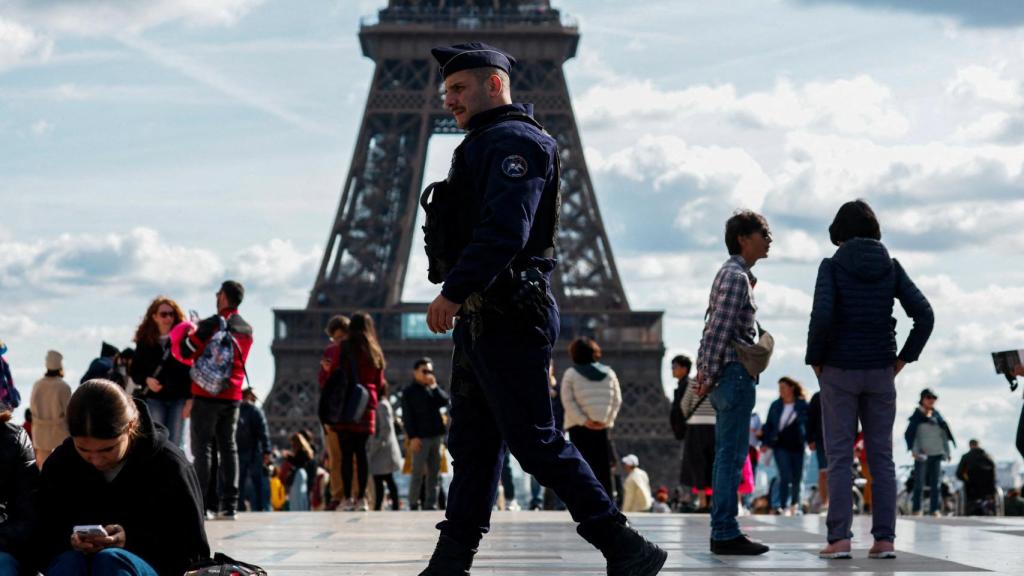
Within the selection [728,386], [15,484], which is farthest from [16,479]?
[728,386]

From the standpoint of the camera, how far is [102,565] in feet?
16.1

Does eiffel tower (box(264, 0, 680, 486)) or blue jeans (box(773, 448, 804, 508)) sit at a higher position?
eiffel tower (box(264, 0, 680, 486))

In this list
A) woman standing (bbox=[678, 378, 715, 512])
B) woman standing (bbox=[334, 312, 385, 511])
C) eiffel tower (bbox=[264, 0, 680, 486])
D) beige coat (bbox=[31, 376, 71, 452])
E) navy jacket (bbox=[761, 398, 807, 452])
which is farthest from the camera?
eiffel tower (bbox=[264, 0, 680, 486])

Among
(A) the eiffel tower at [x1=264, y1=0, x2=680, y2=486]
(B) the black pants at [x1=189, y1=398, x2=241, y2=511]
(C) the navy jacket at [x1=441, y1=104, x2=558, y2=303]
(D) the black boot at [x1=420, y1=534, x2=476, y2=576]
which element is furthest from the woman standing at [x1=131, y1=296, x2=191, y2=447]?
(A) the eiffel tower at [x1=264, y1=0, x2=680, y2=486]

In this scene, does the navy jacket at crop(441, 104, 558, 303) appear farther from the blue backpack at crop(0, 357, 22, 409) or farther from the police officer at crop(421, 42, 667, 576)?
the blue backpack at crop(0, 357, 22, 409)

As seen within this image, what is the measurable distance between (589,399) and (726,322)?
577 centimetres

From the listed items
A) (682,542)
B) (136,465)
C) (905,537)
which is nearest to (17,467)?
(136,465)

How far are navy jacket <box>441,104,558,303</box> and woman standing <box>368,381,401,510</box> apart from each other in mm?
12066

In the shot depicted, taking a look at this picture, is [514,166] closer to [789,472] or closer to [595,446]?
[595,446]

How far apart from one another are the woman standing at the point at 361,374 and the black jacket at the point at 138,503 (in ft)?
33.4

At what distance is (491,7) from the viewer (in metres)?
55.6

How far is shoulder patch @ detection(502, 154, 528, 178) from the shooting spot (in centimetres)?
585

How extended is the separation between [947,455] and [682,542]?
10.8m

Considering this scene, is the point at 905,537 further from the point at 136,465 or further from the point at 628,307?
the point at 628,307
